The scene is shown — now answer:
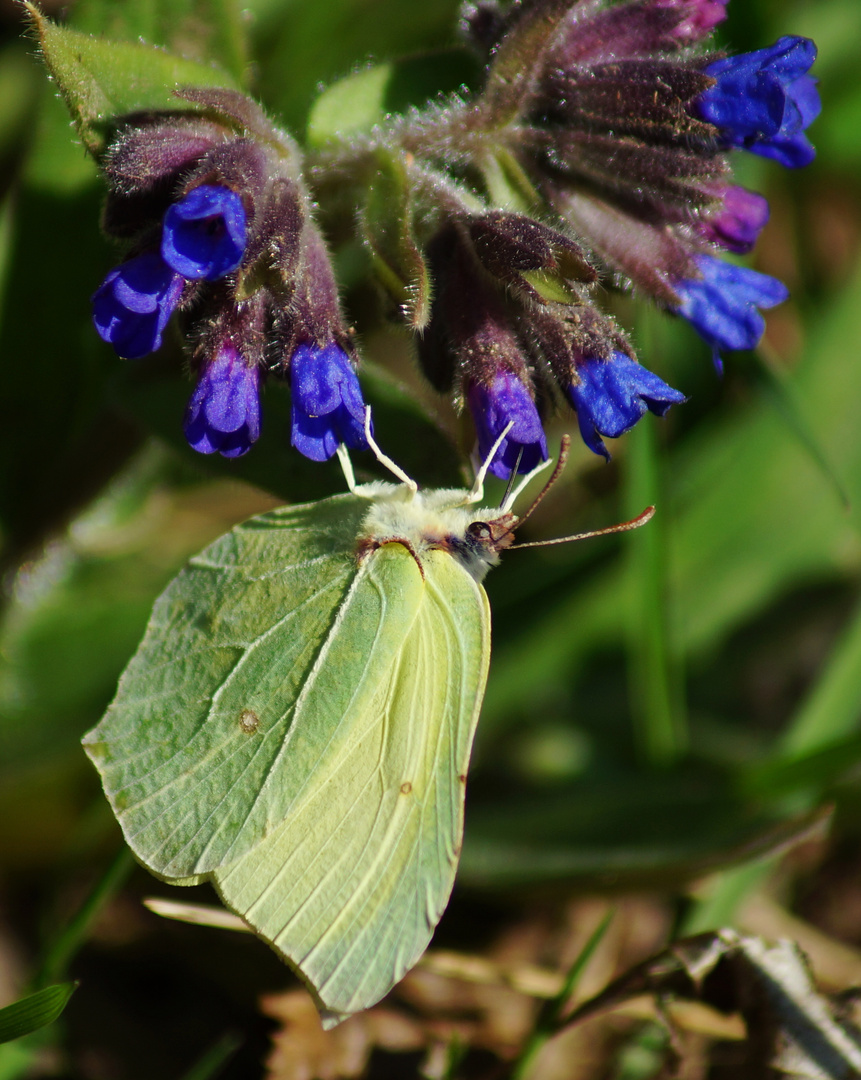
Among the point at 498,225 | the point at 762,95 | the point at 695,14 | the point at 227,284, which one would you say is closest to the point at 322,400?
the point at 227,284

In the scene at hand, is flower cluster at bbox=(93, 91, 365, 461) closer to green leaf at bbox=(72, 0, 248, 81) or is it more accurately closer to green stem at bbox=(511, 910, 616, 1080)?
green leaf at bbox=(72, 0, 248, 81)

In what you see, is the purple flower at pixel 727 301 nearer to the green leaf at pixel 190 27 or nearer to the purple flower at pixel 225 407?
the purple flower at pixel 225 407

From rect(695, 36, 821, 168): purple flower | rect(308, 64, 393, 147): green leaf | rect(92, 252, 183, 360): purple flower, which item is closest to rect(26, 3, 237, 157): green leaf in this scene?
rect(308, 64, 393, 147): green leaf

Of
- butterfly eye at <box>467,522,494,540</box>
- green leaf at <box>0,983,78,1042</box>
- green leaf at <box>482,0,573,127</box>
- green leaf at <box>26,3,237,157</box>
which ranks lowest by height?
green leaf at <box>0,983,78,1042</box>

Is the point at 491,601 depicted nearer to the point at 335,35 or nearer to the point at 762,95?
the point at 762,95

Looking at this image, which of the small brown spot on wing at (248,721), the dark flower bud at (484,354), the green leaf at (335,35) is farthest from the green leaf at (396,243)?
the green leaf at (335,35)
